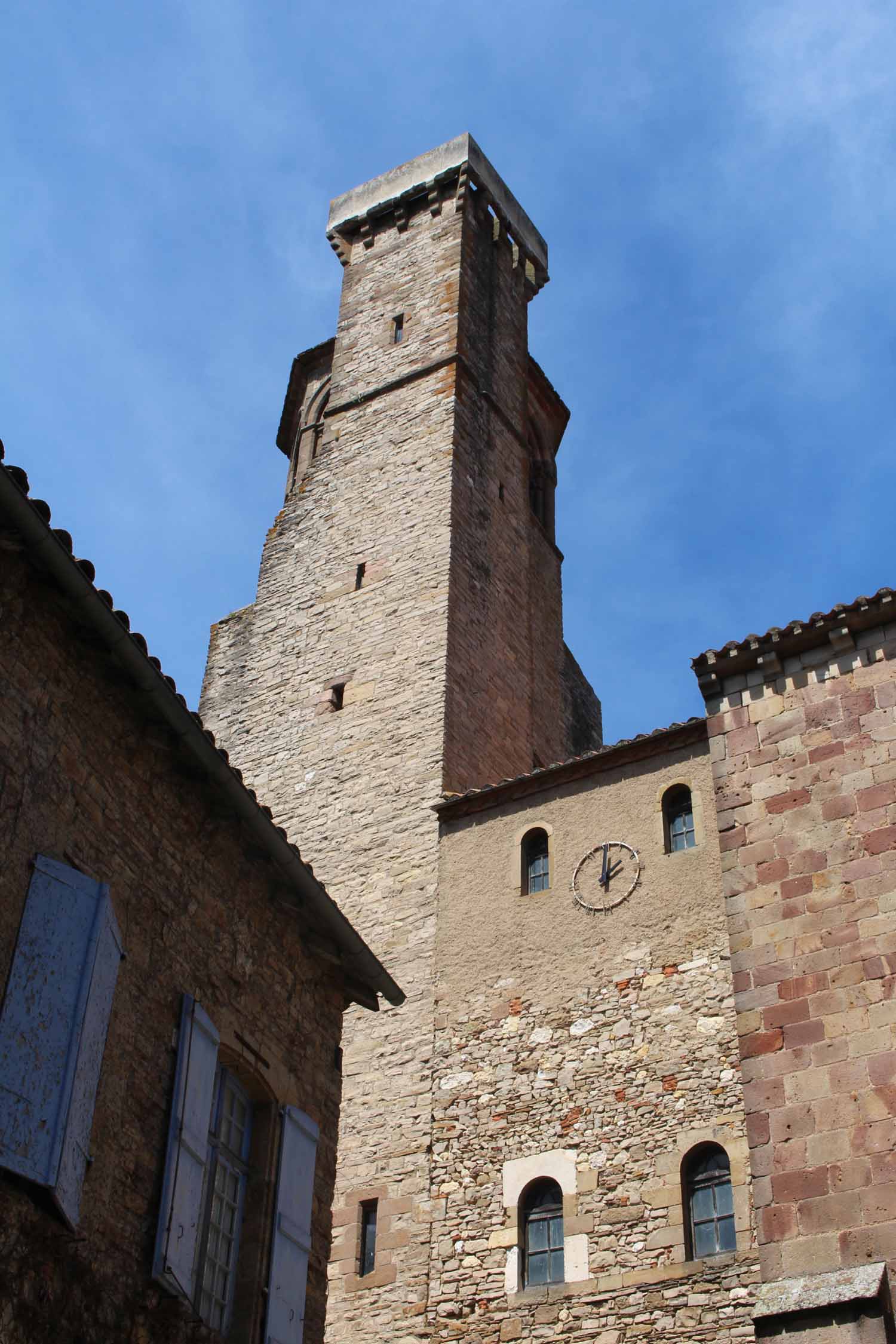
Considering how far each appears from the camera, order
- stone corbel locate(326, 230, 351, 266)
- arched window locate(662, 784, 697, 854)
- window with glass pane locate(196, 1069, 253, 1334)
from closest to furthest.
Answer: window with glass pane locate(196, 1069, 253, 1334) → arched window locate(662, 784, 697, 854) → stone corbel locate(326, 230, 351, 266)

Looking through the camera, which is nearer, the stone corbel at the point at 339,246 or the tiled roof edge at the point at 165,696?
the tiled roof edge at the point at 165,696

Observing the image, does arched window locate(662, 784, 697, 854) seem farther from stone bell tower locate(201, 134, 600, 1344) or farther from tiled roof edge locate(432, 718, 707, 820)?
stone bell tower locate(201, 134, 600, 1344)

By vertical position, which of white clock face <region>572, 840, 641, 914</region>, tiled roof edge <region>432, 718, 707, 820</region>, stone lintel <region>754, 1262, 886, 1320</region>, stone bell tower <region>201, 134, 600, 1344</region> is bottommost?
stone lintel <region>754, 1262, 886, 1320</region>

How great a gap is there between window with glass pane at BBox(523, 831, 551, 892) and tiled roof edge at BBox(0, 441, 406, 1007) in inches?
136

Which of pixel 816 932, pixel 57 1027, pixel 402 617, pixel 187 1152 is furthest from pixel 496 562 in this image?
pixel 57 1027

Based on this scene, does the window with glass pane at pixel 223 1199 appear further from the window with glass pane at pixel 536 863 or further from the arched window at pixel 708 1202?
the window with glass pane at pixel 536 863

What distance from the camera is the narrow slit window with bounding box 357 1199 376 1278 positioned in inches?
512

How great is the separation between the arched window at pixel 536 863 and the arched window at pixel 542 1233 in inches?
108

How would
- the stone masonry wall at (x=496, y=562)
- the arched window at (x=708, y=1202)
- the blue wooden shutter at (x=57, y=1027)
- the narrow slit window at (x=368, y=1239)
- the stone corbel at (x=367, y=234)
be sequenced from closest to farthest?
1. the blue wooden shutter at (x=57, y=1027)
2. the arched window at (x=708, y=1202)
3. the narrow slit window at (x=368, y=1239)
4. the stone masonry wall at (x=496, y=562)
5. the stone corbel at (x=367, y=234)

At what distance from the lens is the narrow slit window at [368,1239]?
13.0 meters

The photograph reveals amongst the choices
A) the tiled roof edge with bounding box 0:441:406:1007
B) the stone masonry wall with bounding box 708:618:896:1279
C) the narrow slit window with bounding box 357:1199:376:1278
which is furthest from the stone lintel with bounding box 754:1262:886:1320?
the narrow slit window with bounding box 357:1199:376:1278

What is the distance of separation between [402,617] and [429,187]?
8.89 m

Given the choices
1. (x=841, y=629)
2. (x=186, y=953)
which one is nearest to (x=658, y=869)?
(x=841, y=629)

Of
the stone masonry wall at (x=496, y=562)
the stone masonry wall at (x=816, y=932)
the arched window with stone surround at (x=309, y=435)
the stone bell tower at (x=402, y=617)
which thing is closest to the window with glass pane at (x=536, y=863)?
the stone bell tower at (x=402, y=617)
